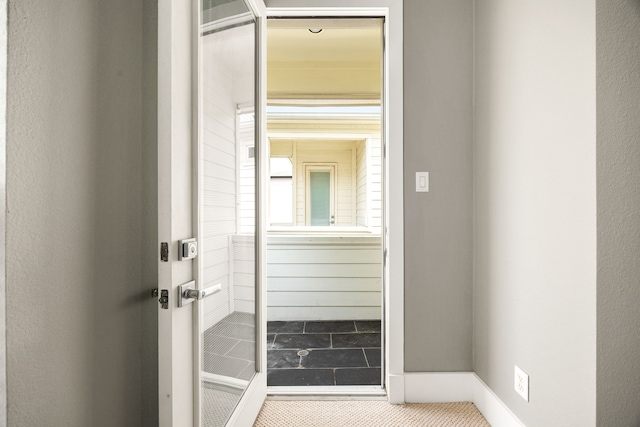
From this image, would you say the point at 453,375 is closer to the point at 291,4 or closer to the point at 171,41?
the point at 171,41

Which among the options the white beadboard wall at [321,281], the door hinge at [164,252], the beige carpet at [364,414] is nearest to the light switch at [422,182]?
the beige carpet at [364,414]

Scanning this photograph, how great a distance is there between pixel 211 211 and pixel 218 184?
120 mm

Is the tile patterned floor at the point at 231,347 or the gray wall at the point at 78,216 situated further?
the tile patterned floor at the point at 231,347

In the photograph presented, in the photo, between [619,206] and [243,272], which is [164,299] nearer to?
[243,272]

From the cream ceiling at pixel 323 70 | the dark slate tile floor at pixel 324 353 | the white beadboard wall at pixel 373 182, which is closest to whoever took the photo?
the dark slate tile floor at pixel 324 353

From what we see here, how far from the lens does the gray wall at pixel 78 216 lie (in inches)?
26.0

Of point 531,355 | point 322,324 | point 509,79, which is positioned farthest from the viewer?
point 322,324

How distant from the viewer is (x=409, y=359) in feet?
6.36

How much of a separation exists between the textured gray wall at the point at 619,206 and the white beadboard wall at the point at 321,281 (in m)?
2.40

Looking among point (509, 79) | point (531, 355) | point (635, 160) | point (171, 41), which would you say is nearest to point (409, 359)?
point (531, 355)

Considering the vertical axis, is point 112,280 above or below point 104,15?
below

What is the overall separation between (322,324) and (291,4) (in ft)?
8.76

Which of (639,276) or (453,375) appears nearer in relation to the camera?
(639,276)

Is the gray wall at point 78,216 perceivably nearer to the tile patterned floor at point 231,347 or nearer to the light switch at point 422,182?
the tile patterned floor at point 231,347
